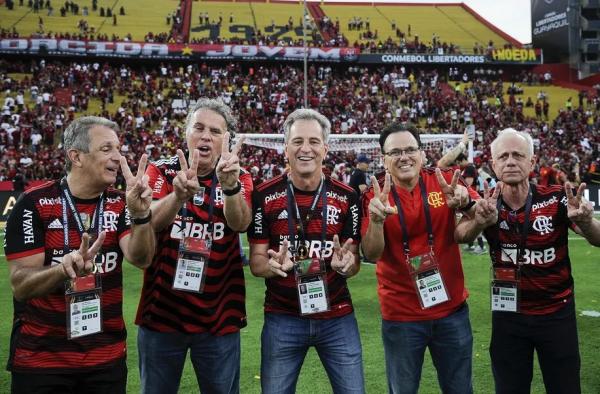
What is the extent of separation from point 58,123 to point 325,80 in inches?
754

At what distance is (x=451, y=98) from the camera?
37.3 meters

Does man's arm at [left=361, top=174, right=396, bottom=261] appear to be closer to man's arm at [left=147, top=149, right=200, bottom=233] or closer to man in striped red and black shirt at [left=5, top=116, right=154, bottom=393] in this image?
man's arm at [left=147, top=149, right=200, bottom=233]

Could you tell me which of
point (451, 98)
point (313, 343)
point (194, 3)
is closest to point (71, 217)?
point (313, 343)

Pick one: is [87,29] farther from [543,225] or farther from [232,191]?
[543,225]

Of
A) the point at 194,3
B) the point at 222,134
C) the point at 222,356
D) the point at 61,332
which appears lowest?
the point at 222,356

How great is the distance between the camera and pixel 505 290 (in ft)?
10.9

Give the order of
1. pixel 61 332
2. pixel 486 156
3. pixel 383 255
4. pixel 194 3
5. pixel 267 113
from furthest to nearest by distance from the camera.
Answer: pixel 194 3, pixel 267 113, pixel 486 156, pixel 383 255, pixel 61 332

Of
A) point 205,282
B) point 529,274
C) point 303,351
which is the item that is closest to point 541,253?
→ point 529,274

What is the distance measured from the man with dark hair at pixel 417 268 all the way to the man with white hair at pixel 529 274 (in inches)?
7.9

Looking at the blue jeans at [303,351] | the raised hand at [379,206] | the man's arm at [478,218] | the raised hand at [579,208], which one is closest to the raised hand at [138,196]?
the blue jeans at [303,351]

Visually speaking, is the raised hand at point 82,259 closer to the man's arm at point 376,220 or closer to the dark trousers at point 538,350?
the man's arm at point 376,220

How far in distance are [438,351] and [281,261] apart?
1116 millimetres

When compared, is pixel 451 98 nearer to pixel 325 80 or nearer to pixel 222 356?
pixel 325 80

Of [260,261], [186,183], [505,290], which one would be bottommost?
[505,290]
